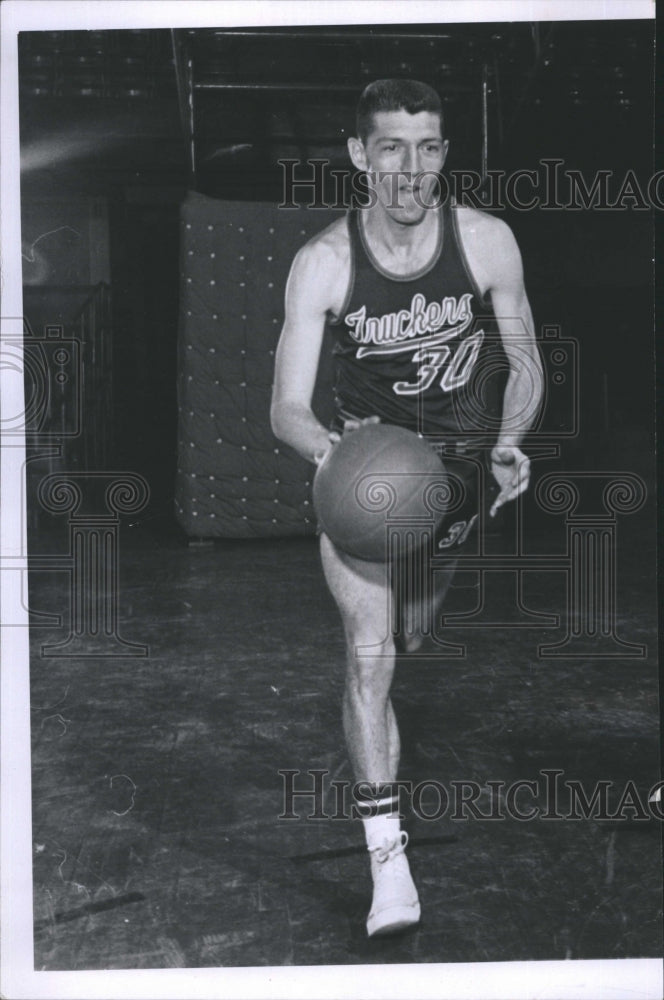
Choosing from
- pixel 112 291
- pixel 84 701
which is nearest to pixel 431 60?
pixel 112 291

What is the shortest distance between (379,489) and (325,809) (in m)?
0.85

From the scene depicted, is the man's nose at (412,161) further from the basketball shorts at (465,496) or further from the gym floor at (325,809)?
the gym floor at (325,809)

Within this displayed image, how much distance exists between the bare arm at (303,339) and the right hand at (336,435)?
0.15 ft

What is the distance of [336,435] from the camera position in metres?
2.64

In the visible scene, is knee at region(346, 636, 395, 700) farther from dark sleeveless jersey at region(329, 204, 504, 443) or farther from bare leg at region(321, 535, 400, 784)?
dark sleeveless jersey at region(329, 204, 504, 443)

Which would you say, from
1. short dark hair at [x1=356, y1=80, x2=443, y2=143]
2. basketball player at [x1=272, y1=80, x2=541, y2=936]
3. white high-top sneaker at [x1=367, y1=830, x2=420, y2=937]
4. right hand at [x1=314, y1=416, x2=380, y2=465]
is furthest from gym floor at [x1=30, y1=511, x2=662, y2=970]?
short dark hair at [x1=356, y1=80, x2=443, y2=143]

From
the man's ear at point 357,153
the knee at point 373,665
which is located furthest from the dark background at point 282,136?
the knee at point 373,665

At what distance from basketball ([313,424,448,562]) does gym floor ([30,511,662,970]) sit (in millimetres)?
263

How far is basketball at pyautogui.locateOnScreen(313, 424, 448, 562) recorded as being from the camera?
2.54 metres

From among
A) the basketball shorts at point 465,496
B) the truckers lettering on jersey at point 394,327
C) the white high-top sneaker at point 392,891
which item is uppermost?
the truckers lettering on jersey at point 394,327

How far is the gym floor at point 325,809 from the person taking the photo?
103 inches

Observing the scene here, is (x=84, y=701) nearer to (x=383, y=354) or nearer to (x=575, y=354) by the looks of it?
(x=383, y=354)

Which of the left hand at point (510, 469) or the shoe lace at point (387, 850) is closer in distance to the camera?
the shoe lace at point (387, 850)

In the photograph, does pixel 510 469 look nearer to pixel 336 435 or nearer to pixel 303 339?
pixel 336 435
